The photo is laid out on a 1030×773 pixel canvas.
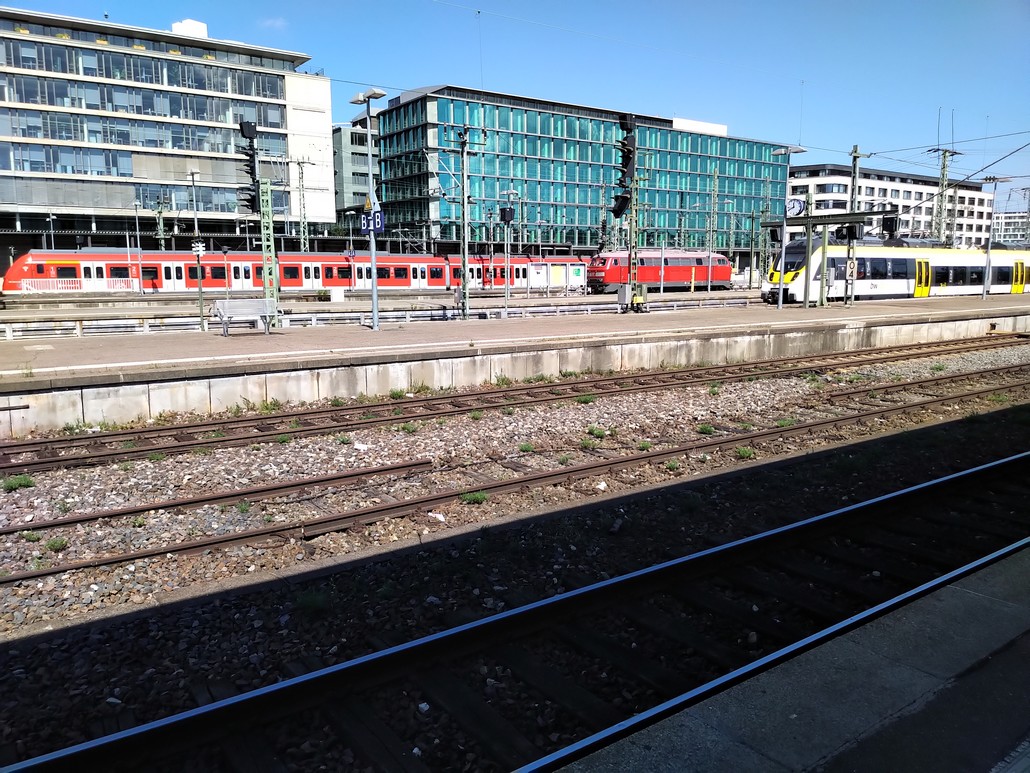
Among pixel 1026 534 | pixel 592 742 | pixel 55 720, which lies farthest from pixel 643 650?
pixel 1026 534

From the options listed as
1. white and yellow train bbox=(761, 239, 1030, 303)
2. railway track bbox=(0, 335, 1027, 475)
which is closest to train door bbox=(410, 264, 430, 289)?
white and yellow train bbox=(761, 239, 1030, 303)

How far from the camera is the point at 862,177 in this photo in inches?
4043

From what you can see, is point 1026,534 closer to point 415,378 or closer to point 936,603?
point 936,603

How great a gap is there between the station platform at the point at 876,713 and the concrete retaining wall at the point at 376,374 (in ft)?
40.0

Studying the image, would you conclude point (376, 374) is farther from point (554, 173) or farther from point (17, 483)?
point (554, 173)

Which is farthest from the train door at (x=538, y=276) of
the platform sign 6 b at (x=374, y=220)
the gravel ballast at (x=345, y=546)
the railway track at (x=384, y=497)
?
the gravel ballast at (x=345, y=546)

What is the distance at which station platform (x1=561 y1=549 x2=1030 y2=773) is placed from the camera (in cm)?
316

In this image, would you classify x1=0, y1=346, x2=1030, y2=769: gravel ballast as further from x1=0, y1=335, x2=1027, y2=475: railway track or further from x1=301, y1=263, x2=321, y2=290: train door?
x1=301, y1=263, x2=321, y2=290: train door

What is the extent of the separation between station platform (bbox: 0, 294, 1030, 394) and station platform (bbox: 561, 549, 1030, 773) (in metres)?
12.2

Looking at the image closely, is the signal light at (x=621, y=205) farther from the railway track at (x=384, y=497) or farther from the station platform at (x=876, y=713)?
the station platform at (x=876, y=713)

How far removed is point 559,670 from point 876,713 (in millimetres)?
1772

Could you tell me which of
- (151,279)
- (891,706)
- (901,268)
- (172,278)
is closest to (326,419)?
(891,706)

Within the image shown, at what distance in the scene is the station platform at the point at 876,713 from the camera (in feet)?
10.4

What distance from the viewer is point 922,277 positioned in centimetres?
4112
